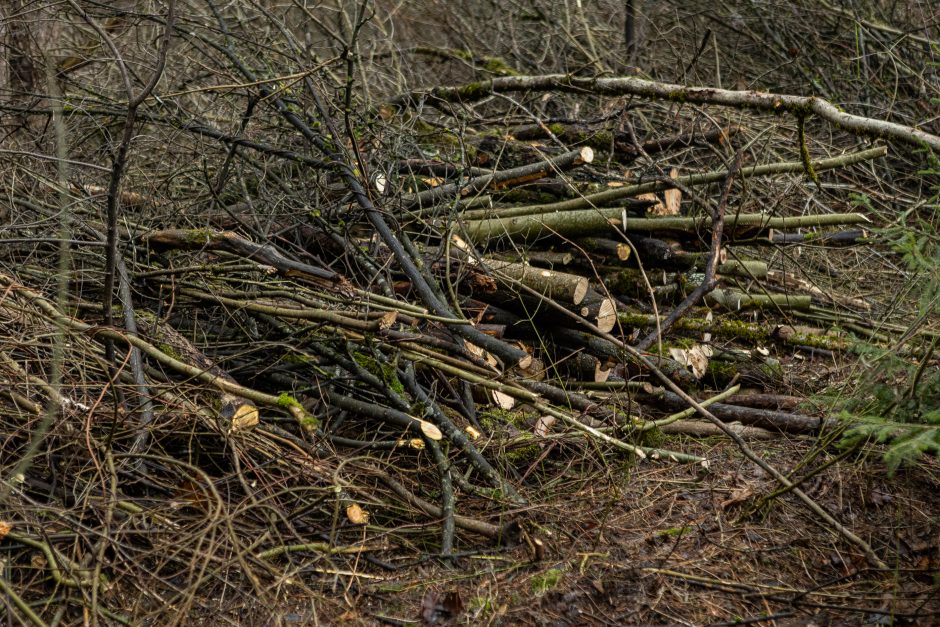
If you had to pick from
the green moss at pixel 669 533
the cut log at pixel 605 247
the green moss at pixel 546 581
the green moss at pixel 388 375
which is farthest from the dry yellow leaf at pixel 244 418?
the cut log at pixel 605 247

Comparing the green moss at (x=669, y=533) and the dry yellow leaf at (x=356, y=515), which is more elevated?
the dry yellow leaf at (x=356, y=515)

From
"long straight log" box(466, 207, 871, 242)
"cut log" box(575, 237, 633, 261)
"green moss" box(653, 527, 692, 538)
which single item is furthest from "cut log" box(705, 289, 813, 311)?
"green moss" box(653, 527, 692, 538)

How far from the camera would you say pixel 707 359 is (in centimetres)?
510

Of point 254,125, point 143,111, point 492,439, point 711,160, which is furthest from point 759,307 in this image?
point 143,111

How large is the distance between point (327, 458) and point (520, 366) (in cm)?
109

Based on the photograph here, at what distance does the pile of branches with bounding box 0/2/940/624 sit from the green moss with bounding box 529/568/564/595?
292 mm

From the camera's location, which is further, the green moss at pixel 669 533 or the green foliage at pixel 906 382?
the green moss at pixel 669 533

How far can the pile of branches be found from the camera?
10.5ft

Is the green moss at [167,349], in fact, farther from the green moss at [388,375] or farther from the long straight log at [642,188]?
the long straight log at [642,188]

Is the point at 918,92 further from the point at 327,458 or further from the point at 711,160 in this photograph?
the point at 327,458

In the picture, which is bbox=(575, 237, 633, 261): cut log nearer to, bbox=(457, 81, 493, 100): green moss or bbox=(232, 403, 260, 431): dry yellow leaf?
bbox=(457, 81, 493, 100): green moss

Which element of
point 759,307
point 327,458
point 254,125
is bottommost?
point 759,307

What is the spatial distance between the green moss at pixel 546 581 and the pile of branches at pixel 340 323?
0.29 metres

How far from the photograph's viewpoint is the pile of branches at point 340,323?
125 inches
